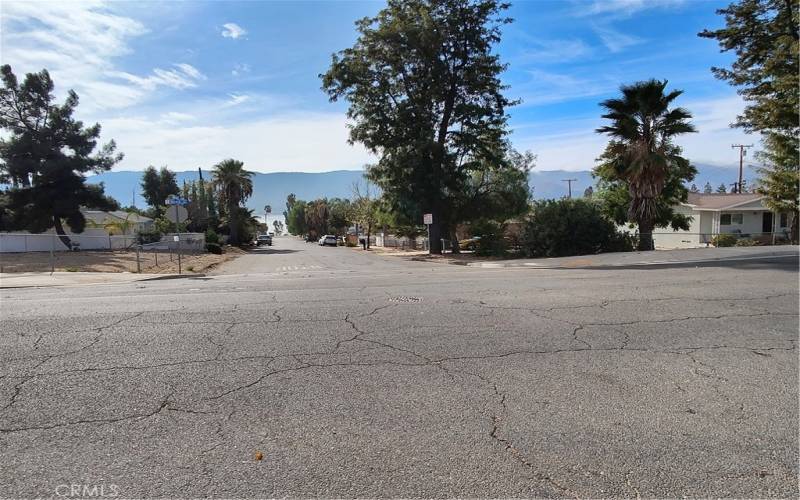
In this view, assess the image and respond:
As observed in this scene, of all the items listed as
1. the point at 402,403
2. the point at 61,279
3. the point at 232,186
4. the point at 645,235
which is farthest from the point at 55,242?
the point at 645,235

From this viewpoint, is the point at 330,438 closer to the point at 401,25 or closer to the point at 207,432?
the point at 207,432

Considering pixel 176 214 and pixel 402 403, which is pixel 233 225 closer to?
pixel 176 214

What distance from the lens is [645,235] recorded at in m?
24.3

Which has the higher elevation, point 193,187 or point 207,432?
point 193,187

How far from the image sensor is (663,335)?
20.4 feet

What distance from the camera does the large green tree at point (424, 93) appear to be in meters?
30.2

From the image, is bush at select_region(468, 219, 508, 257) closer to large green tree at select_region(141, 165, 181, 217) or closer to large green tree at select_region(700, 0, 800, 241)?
large green tree at select_region(700, 0, 800, 241)

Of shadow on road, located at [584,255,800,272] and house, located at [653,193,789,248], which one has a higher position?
house, located at [653,193,789,248]

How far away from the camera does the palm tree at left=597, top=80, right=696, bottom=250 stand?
2203 cm

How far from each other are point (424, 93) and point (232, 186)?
107ft

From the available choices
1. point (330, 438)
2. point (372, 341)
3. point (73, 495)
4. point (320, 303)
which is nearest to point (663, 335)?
point (372, 341)

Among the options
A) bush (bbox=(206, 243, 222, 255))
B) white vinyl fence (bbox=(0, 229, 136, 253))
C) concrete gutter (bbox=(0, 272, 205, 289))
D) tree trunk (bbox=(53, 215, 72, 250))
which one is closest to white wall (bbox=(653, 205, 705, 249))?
concrete gutter (bbox=(0, 272, 205, 289))

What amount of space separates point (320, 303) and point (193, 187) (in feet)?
212

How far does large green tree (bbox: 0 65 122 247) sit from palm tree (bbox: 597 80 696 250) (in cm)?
3503
